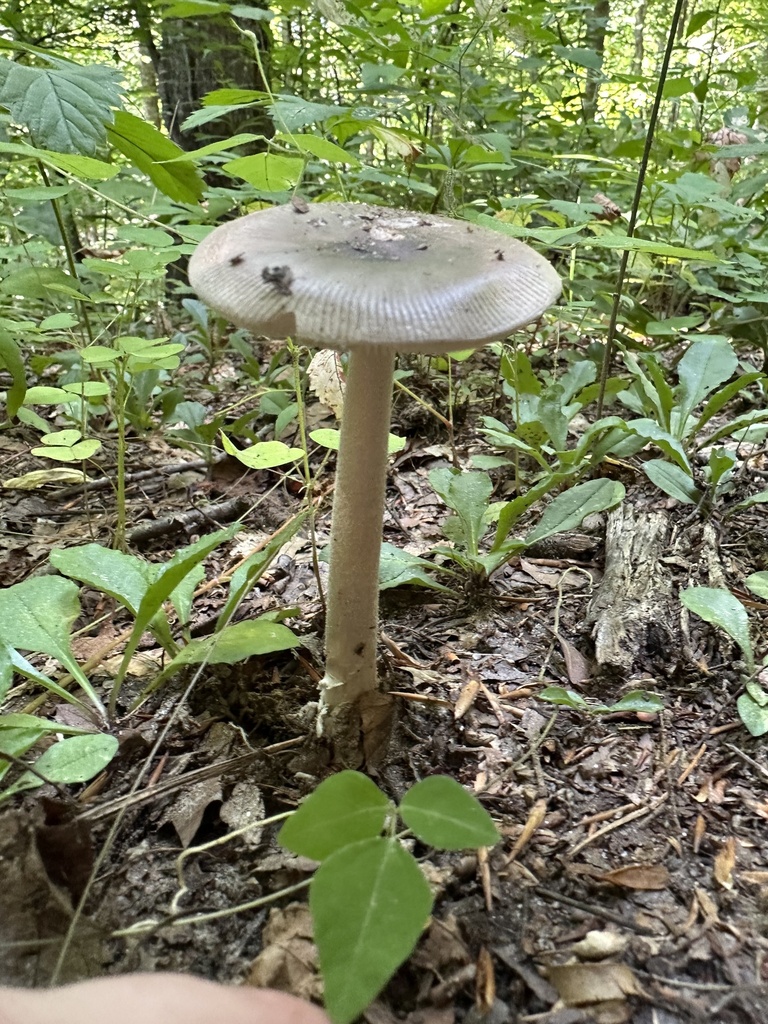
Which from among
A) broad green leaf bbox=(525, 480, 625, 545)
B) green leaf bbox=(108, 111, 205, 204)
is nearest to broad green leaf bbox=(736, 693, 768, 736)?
broad green leaf bbox=(525, 480, 625, 545)

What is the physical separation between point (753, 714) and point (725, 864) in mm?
437

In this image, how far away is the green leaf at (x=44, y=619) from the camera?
1.76 metres

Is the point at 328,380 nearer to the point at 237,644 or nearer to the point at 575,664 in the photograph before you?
the point at 237,644

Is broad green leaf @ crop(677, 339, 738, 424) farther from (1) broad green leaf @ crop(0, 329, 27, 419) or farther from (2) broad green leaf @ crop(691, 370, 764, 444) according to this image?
(1) broad green leaf @ crop(0, 329, 27, 419)

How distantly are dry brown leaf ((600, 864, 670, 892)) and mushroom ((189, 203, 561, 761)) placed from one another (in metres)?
0.69

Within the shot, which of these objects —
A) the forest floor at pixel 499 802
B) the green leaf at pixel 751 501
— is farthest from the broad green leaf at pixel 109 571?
the green leaf at pixel 751 501

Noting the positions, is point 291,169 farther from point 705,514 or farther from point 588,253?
point 588,253

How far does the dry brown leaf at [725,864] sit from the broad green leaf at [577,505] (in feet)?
3.28

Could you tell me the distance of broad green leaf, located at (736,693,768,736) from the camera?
5.63 ft

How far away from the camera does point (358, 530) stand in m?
1.71

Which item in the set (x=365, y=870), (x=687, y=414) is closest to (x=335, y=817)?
(x=365, y=870)

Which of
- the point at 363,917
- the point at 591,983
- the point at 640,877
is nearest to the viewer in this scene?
the point at 363,917

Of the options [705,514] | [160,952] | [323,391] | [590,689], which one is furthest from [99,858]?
[705,514]

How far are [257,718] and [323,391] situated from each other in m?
1.13
